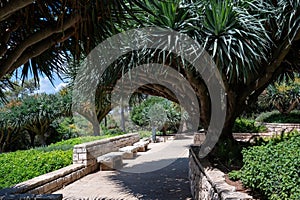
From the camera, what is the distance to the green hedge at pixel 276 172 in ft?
8.50

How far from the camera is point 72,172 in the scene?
23.6ft

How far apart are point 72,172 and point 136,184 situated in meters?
1.65

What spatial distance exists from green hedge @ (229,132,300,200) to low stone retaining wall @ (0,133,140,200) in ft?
8.24

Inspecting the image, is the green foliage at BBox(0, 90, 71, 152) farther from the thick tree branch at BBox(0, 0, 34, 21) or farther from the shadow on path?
the thick tree branch at BBox(0, 0, 34, 21)

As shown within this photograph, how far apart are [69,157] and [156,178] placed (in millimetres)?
2552

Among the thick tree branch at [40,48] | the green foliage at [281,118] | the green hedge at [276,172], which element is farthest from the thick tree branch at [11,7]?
the green foliage at [281,118]

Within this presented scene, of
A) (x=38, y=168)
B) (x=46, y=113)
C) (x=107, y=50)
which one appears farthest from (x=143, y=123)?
(x=107, y=50)

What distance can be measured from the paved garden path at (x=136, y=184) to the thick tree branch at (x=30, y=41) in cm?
319

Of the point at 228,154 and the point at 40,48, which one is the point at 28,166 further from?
the point at 228,154

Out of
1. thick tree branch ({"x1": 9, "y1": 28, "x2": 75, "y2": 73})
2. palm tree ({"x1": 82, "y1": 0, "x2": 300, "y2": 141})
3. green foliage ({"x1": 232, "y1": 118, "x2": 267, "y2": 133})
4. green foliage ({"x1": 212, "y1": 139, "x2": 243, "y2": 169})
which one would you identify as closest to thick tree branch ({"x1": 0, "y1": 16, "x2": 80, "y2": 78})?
thick tree branch ({"x1": 9, "y1": 28, "x2": 75, "y2": 73})

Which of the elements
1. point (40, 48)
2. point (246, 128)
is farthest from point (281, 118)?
point (40, 48)

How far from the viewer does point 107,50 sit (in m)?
5.08

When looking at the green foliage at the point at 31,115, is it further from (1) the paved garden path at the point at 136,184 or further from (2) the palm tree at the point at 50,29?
(2) the palm tree at the point at 50,29

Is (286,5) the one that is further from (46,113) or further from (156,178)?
(46,113)
